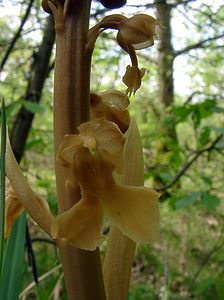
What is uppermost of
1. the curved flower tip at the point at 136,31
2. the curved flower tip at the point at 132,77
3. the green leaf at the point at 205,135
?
the curved flower tip at the point at 136,31

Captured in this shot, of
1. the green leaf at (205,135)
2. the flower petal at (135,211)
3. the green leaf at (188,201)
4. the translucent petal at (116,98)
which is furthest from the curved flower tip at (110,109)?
the green leaf at (205,135)

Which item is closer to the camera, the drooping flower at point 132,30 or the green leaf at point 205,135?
the drooping flower at point 132,30

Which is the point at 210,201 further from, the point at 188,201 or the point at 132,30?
the point at 132,30

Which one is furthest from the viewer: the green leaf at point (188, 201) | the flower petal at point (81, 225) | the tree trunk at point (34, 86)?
the tree trunk at point (34, 86)

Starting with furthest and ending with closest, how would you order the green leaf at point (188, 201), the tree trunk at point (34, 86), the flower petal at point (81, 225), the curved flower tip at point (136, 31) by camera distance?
the tree trunk at point (34, 86), the green leaf at point (188, 201), the curved flower tip at point (136, 31), the flower petal at point (81, 225)

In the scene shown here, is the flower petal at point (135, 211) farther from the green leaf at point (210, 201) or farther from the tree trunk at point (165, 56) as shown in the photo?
the tree trunk at point (165, 56)

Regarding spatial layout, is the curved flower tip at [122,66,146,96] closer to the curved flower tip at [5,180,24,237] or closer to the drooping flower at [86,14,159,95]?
the drooping flower at [86,14,159,95]
